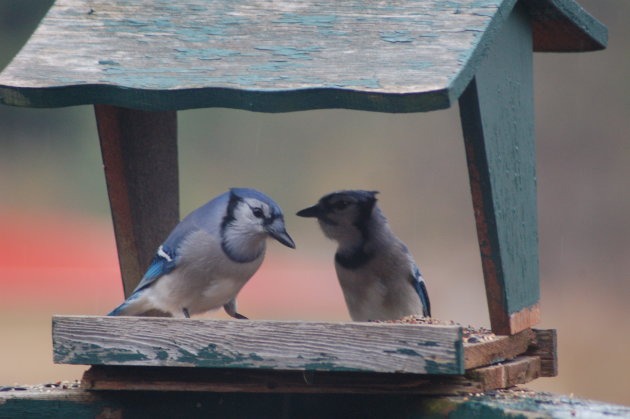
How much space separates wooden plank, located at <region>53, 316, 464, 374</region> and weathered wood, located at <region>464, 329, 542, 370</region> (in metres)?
0.16

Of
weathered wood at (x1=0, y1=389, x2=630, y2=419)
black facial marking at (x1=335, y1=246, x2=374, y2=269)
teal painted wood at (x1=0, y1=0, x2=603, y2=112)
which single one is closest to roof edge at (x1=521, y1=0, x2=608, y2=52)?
teal painted wood at (x1=0, y1=0, x2=603, y2=112)

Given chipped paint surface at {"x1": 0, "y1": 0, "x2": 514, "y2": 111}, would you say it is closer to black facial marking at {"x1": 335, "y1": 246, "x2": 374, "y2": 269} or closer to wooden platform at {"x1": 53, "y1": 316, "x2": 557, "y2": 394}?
wooden platform at {"x1": 53, "y1": 316, "x2": 557, "y2": 394}

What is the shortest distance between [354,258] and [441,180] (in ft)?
18.2

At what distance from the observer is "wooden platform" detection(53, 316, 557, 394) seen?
2285mm

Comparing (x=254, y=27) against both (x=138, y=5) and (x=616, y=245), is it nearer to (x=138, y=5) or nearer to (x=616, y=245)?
(x=138, y=5)

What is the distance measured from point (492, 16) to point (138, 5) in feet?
2.98

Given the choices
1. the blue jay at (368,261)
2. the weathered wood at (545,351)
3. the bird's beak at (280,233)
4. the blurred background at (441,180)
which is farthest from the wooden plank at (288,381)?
the blurred background at (441,180)

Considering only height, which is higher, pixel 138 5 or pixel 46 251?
pixel 138 5

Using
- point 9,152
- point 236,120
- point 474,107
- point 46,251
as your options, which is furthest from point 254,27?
point 46,251

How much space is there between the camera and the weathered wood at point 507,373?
2.45m

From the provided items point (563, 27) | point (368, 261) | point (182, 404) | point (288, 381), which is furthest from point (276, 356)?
point (563, 27)

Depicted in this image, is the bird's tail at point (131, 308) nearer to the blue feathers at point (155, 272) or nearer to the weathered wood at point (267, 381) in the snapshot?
the blue feathers at point (155, 272)

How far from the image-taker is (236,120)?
27.8 ft

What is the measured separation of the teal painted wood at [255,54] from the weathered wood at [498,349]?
0.57m
